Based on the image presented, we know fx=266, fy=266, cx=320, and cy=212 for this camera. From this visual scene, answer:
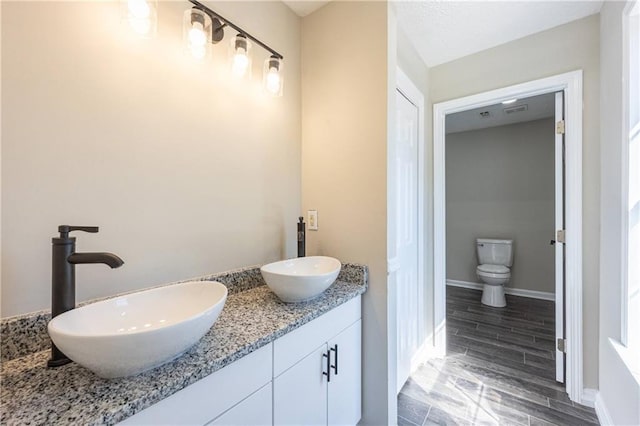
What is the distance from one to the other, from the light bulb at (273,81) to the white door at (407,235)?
33.7 inches

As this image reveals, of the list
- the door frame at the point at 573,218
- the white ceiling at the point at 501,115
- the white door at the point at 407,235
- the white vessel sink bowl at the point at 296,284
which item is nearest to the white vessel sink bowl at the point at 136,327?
the white vessel sink bowl at the point at 296,284

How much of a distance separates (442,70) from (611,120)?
120cm

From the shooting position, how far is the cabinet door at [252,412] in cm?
77

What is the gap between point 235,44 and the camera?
1244 millimetres

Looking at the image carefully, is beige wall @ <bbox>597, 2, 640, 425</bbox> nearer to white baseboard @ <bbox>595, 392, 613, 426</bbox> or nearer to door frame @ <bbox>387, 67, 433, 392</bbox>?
white baseboard @ <bbox>595, 392, 613, 426</bbox>

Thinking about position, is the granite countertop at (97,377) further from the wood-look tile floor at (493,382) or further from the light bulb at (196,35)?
the wood-look tile floor at (493,382)

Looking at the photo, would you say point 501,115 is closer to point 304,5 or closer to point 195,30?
point 304,5

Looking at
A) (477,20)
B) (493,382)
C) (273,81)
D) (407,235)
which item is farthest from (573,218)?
(273,81)

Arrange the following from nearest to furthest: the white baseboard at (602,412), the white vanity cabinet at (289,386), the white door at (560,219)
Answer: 1. the white vanity cabinet at (289,386)
2. the white baseboard at (602,412)
3. the white door at (560,219)

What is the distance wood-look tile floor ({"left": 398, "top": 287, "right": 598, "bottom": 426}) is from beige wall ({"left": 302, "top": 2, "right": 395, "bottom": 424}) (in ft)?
1.64

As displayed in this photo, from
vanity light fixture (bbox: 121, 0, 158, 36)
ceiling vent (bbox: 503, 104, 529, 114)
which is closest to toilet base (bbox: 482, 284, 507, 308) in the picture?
ceiling vent (bbox: 503, 104, 529, 114)

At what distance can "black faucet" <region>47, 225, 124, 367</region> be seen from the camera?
71cm

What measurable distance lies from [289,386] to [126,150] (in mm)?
1051

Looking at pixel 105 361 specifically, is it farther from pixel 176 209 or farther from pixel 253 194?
pixel 253 194
